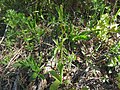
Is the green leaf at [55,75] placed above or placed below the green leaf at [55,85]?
above

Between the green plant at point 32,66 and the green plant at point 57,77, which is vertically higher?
the green plant at point 32,66

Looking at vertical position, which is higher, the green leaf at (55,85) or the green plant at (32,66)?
the green plant at (32,66)


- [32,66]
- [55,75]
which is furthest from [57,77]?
[32,66]

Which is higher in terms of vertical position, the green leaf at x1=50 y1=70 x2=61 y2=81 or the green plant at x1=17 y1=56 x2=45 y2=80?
the green plant at x1=17 y1=56 x2=45 y2=80

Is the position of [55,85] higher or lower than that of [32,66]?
lower

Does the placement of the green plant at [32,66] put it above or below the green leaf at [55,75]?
above

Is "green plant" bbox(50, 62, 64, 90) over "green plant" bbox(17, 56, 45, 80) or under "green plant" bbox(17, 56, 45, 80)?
under

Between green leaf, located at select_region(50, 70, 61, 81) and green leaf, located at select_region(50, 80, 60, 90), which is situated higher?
green leaf, located at select_region(50, 70, 61, 81)

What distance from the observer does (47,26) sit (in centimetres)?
206

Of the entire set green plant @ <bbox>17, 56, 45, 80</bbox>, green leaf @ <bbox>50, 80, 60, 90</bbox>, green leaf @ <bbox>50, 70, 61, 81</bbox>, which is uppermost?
green plant @ <bbox>17, 56, 45, 80</bbox>

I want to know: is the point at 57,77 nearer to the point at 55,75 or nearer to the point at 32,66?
the point at 55,75

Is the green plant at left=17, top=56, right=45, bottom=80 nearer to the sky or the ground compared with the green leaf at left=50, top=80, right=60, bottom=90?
nearer to the sky

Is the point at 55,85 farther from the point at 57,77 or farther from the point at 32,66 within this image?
the point at 32,66

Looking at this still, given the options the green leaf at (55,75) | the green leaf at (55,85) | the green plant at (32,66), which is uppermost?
the green plant at (32,66)
